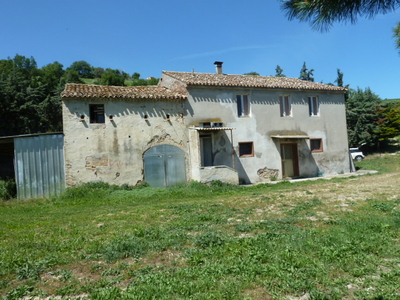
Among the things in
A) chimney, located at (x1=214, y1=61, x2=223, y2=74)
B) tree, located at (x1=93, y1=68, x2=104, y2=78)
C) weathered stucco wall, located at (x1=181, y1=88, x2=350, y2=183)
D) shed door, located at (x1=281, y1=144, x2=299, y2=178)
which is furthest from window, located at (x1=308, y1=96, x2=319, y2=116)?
tree, located at (x1=93, y1=68, x2=104, y2=78)

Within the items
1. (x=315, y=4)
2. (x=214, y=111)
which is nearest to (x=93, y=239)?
(x=315, y=4)

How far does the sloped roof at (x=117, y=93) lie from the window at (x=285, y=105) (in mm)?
6167

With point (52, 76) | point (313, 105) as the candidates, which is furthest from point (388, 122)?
point (52, 76)

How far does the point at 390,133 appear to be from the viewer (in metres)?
29.8

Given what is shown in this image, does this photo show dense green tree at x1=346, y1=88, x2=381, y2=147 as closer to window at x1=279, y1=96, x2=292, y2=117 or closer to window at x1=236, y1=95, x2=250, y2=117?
window at x1=279, y1=96, x2=292, y2=117

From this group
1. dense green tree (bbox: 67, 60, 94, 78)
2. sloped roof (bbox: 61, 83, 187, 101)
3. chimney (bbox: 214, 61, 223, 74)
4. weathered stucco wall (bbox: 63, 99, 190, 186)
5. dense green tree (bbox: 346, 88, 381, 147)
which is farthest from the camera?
dense green tree (bbox: 67, 60, 94, 78)

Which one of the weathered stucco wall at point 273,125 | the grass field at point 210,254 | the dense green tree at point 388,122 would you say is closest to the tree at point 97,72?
the dense green tree at point 388,122

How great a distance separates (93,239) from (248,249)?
2.75 meters

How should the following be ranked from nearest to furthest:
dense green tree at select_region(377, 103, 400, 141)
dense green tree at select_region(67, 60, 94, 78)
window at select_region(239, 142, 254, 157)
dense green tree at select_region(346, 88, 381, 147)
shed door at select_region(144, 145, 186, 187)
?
shed door at select_region(144, 145, 186, 187) → window at select_region(239, 142, 254, 157) → dense green tree at select_region(377, 103, 400, 141) → dense green tree at select_region(346, 88, 381, 147) → dense green tree at select_region(67, 60, 94, 78)

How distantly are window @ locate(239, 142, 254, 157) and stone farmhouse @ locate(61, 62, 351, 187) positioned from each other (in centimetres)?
5

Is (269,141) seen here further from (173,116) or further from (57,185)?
(57,185)

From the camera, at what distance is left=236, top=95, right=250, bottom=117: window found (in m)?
16.2

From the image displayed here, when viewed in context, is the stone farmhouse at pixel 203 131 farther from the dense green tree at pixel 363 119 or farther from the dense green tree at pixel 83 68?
the dense green tree at pixel 83 68

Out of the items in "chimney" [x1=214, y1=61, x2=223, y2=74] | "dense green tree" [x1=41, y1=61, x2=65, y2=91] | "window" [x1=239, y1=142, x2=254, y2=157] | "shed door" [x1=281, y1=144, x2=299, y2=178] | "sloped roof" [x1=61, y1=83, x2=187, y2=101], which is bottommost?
"shed door" [x1=281, y1=144, x2=299, y2=178]
